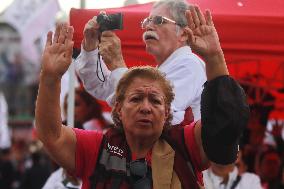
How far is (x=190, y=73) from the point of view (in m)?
5.05

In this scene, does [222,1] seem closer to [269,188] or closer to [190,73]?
[190,73]

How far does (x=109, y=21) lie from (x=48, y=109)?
1189mm

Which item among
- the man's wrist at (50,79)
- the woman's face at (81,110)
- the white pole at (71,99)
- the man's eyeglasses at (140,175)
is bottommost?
the woman's face at (81,110)

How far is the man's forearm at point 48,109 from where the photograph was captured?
3898mm

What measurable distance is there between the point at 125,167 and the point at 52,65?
518 millimetres

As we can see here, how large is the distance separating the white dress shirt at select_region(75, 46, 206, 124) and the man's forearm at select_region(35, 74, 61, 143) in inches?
38.6

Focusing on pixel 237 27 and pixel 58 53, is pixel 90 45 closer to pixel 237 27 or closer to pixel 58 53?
pixel 58 53

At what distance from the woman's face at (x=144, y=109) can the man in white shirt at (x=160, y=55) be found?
3.28ft

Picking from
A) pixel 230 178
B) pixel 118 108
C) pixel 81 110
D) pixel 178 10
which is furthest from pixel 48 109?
pixel 81 110

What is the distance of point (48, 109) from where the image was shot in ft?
12.8

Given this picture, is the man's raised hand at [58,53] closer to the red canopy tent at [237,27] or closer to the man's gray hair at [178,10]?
the man's gray hair at [178,10]

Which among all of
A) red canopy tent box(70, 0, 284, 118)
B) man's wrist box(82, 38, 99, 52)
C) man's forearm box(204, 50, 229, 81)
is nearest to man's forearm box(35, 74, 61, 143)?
man's forearm box(204, 50, 229, 81)

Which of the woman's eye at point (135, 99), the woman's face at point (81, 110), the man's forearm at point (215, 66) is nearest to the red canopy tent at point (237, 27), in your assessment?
the woman's face at point (81, 110)

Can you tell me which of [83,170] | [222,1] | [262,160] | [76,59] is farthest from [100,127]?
[83,170]
